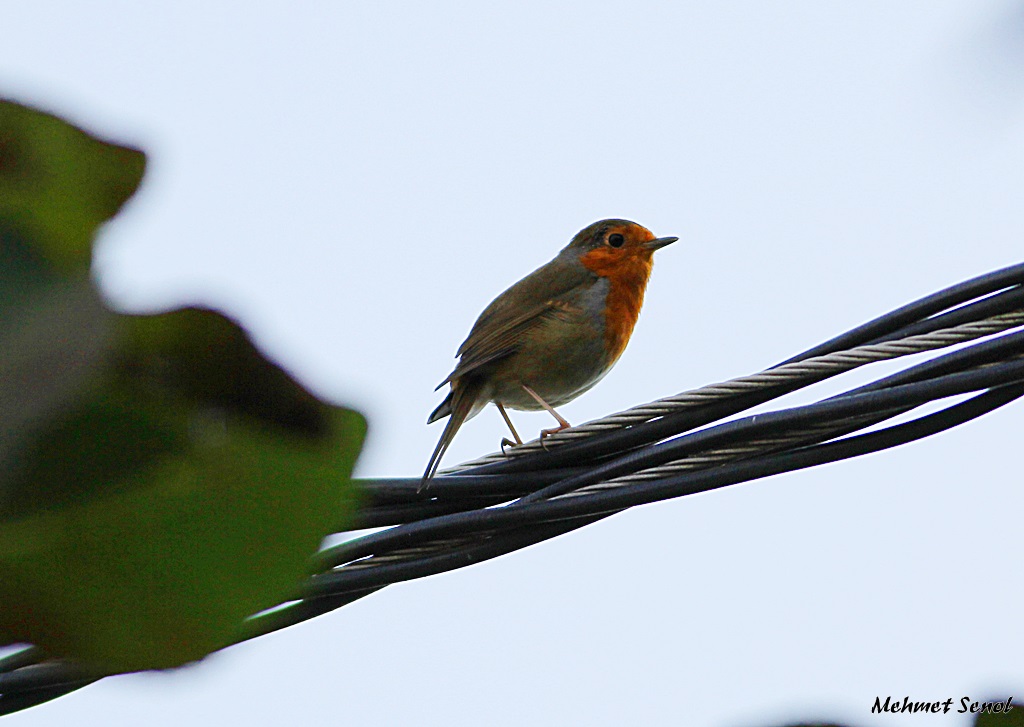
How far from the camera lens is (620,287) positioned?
5.57 m

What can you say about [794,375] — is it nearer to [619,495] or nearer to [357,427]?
[619,495]

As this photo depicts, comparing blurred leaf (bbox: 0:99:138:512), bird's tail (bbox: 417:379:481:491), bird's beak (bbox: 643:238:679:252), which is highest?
bird's beak (bbox: 643:238:679:252)

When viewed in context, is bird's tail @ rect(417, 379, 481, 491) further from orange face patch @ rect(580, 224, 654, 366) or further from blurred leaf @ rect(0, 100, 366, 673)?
blurred leaf @ rect(0, 100, 366, 673)

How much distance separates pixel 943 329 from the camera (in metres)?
2.66

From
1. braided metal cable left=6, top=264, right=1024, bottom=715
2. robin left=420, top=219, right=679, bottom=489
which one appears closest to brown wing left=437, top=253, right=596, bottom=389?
robin left=420, top=219, right=679, bottom=489

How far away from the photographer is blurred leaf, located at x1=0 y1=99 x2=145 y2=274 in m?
0.46

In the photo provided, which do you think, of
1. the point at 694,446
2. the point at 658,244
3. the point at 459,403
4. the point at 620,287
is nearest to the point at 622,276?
the point at 620,287

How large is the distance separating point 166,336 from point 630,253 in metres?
5.41

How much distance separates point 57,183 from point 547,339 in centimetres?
464

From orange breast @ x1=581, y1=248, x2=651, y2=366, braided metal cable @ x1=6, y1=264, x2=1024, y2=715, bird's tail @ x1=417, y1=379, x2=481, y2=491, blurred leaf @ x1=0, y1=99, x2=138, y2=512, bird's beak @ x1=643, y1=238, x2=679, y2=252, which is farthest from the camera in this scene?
bird's beak @ x1=643, y1=238, x2=679, y2=252

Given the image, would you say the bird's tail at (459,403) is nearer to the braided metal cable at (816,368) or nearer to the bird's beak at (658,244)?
the bird's beak at (658,244)

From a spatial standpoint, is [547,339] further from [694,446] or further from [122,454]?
[122,454]

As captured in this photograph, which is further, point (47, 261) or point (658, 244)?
point (658, 244)

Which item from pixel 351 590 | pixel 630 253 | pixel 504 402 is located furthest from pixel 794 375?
pixel 630 253
